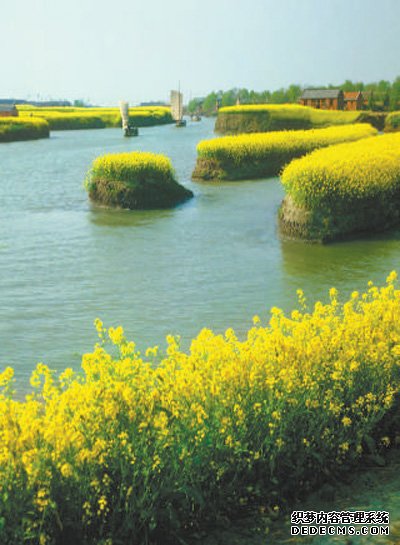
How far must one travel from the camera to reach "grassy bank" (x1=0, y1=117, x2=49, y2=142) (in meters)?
64.1

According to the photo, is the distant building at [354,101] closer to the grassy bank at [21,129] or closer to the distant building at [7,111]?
the distant building at [7,111]

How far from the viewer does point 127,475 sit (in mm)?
4508

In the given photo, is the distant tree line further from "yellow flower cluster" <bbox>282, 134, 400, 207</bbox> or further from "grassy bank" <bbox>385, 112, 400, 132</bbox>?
"yellow flower cluster" <bbox>282, 134, 400, 207</bbox>

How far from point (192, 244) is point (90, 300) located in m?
5.32

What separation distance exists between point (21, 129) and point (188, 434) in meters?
65.6

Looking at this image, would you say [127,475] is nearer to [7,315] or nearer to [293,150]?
[7,315]

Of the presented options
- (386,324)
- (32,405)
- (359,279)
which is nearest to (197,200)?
(359,279)

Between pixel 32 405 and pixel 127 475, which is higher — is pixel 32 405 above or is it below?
above

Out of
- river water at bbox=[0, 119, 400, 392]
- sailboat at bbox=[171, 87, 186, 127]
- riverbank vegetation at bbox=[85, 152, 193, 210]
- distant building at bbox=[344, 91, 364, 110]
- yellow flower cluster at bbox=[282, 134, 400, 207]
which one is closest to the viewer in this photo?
river water at bbox=[0, 119, 400, 392]

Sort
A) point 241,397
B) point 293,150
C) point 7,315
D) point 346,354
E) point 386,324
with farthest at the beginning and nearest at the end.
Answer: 1. point 293,150
2. point 7,315
3. point 386,324
4. point 346,354
5. point 241,397

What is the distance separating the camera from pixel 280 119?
63.2m

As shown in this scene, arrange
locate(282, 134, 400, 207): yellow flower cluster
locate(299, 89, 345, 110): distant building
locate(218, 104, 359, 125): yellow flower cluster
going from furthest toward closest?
locate(299, 89, 345, 110): distant building
locate(218, 104, 359, 125): yellow flower cluster
locate(282, 134, 400, 207): yellow flower cluster

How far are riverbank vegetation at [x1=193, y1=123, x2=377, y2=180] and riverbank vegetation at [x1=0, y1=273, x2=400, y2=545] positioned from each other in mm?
22670

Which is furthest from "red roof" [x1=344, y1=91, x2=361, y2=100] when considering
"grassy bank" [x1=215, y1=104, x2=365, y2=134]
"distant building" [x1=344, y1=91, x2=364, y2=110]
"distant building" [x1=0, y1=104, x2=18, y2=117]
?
"distant building" [x1=0, y1=104, x2=18, y2=117]
